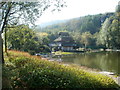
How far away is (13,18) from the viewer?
16.0 ft

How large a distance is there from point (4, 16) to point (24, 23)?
72cm

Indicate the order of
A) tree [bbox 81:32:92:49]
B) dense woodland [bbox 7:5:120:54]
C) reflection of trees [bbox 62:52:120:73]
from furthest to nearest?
tree [bbox 81:32:92:49], dense woodland [bbox 7:5:120:54], reflection of trees [bbox 62:52:120:73]

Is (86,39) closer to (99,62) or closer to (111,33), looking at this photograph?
(111,33)

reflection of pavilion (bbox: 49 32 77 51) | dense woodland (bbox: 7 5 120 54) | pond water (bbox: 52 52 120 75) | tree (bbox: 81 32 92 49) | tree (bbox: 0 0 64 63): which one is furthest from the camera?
tree (bbox: 81 32 92 49)

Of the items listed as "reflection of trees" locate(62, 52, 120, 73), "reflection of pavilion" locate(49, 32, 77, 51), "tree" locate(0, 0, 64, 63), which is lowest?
"reflection of trees" locate(62, 52, 120, 73)

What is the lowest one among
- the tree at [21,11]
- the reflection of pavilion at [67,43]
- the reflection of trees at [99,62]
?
the reflection of trees at [99,62]

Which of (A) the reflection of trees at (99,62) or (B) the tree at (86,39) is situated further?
(B) the tree at (86,39)

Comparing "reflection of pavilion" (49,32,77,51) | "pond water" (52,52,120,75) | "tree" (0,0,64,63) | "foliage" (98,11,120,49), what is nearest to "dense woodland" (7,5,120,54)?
"foliage" (98,11,120,49)

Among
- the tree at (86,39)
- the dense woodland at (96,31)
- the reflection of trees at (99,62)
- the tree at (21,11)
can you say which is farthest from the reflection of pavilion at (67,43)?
the tree at (21,11)

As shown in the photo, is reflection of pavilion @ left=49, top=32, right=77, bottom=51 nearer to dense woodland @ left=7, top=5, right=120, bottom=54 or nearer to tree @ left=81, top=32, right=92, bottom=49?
dense woodland @ left=7, top=5, right=120, bottom=54

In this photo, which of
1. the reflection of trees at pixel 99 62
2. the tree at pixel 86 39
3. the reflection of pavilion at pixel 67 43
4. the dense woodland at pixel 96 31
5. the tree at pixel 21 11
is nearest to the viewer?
the tree at pixel 21 11

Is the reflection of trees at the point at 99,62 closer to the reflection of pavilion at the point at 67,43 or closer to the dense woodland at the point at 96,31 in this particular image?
the dense woodland at the point at 96,31

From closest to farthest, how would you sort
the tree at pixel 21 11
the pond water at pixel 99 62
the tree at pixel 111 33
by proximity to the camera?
the tree at pixel 21 11
the pond water at pixel 99 62
the tree at pixel 111 33

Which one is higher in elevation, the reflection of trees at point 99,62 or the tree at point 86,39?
the tree at point 86,39
